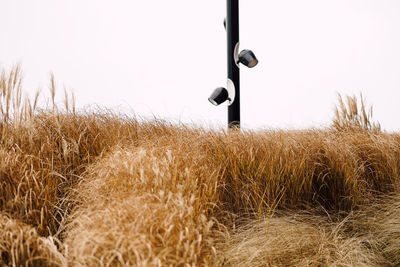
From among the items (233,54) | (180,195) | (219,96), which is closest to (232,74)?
(233,54)

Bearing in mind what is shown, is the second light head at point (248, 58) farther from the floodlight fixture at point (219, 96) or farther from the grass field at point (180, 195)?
the grass field at point (180, 195)

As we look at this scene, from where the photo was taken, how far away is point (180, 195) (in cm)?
160

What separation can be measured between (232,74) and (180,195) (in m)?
2.92

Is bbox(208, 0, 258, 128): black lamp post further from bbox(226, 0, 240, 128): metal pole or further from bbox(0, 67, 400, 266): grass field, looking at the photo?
bbox(0, 67, 400, 266): grass field

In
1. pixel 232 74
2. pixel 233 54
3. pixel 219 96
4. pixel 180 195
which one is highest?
pixel 233 54

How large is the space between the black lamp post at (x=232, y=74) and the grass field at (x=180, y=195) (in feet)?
3.61

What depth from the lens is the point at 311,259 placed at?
73.7 inches

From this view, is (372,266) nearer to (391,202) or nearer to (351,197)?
(351,197)

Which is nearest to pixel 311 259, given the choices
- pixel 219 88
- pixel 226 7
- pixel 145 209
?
pixel 145 209

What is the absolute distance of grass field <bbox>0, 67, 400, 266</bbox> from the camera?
1527mm

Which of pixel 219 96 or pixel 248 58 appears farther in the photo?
pixel 219 96

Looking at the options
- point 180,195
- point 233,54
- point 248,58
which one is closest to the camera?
point 180,195

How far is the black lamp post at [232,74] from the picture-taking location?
4.20 meters

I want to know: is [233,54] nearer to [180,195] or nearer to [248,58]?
[248,58]
